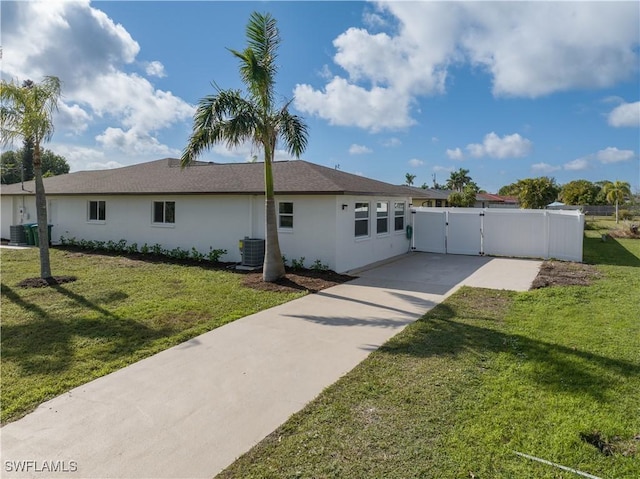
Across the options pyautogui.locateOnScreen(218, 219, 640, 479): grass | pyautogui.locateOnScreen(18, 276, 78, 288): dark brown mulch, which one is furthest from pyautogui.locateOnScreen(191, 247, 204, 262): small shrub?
pyautogui.locateOnScreen(218, 219, 640, 479): grass

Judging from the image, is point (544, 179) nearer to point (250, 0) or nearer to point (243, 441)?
point (250, 0)

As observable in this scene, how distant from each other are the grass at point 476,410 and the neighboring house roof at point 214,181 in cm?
668

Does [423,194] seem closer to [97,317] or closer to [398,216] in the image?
[398,216]

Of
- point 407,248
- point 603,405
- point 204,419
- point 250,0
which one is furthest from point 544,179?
point 204,419

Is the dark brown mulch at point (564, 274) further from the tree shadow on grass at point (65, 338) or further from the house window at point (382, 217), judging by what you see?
the tree shadow on grass at point (65, 338)

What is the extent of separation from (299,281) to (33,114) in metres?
7.79

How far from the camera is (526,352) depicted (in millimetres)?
5289

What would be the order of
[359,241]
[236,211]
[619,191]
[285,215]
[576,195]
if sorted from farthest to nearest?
1. [576,195]
2. [619,191]
3. [236,211]
4. [359,241]
5. [285,215]

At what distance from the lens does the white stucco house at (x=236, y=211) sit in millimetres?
12055

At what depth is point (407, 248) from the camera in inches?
658

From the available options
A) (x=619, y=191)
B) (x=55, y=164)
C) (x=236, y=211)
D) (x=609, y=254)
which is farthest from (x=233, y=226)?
(x=55, y=164)

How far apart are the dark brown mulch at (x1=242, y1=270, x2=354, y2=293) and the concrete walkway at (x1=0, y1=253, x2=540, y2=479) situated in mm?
1922

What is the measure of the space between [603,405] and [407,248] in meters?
12.9

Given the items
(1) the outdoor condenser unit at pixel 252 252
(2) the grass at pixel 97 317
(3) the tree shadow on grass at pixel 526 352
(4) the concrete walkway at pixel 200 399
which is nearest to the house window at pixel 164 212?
(2) the grass at pixel 97 317
